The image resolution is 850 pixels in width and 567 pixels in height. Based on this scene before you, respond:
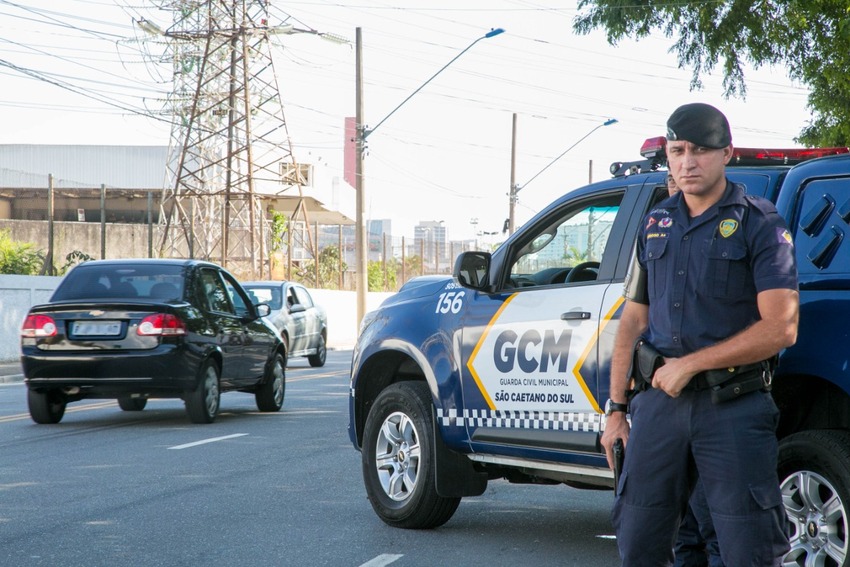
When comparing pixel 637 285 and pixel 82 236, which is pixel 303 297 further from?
pixel 637 285

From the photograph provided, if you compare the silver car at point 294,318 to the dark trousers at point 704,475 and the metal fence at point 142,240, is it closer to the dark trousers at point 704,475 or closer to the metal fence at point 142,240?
the metal fence at point 142,240

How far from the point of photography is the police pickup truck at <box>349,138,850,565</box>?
200 inches

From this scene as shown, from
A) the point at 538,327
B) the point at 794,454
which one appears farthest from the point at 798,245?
the point at 538,327

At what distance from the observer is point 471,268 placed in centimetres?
658

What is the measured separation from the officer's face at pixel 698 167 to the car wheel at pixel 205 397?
905 cm

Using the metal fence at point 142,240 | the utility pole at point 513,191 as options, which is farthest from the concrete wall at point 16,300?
the utility pole at point 513,191

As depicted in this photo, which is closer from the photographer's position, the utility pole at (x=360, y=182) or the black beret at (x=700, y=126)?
the black beret at (x=700, y=126)

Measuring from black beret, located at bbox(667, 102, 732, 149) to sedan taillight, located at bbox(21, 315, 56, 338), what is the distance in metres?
9.42

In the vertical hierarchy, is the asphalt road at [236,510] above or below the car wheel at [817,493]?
below

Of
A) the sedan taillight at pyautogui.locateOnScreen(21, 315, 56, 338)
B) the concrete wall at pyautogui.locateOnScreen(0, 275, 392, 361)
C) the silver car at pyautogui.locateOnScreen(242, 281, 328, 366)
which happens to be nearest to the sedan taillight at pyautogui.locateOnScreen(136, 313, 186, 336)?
the sedan taillight at pyautogui.locateOnScreen(21, 315, 56, 338)

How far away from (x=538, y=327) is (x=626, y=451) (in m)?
2.30

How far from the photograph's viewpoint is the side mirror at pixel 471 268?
6543 mm

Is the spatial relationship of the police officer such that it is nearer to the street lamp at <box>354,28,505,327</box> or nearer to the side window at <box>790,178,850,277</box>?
the side window at <box>790,178,850,277</box>

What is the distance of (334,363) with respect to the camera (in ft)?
85.1
